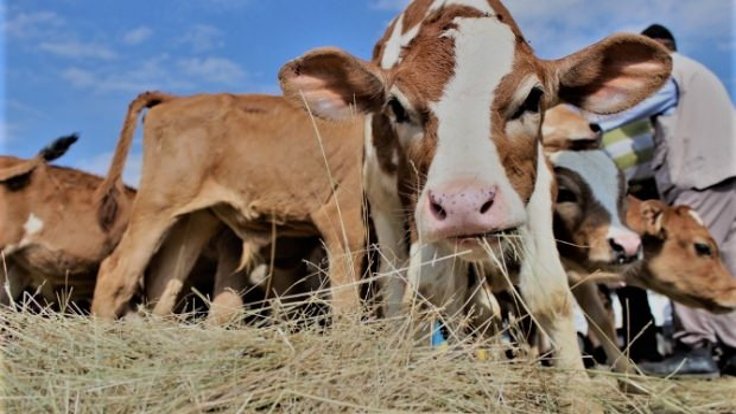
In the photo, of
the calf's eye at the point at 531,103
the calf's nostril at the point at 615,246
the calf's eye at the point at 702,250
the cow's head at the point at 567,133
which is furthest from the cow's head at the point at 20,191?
the calf's eye at the point at 531,103

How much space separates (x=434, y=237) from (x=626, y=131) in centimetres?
403

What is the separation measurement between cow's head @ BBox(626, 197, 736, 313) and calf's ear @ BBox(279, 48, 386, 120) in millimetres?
2397

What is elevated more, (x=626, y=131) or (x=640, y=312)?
(x=626, y=131)

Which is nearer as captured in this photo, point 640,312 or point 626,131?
point 626,131

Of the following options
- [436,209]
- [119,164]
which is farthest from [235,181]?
[436,209]

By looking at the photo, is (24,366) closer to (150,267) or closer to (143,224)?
(143,224)

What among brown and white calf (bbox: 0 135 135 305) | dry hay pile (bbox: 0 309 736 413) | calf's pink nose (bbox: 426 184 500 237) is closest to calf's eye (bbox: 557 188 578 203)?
dry hay pile (bbox: 0 309 736 413)

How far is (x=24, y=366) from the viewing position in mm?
2846

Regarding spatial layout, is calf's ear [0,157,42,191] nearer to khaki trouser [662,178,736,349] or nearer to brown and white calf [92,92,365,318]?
brown and white calf [92,92,365,318]

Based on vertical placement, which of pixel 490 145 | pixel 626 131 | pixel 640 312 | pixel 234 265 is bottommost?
pixel 640 312

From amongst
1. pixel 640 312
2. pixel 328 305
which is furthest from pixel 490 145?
pixel 640 312

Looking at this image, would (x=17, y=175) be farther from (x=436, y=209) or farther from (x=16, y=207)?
(x=436, y=209)

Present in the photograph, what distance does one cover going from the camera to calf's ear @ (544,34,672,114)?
376cm

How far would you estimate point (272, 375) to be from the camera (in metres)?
2.54
